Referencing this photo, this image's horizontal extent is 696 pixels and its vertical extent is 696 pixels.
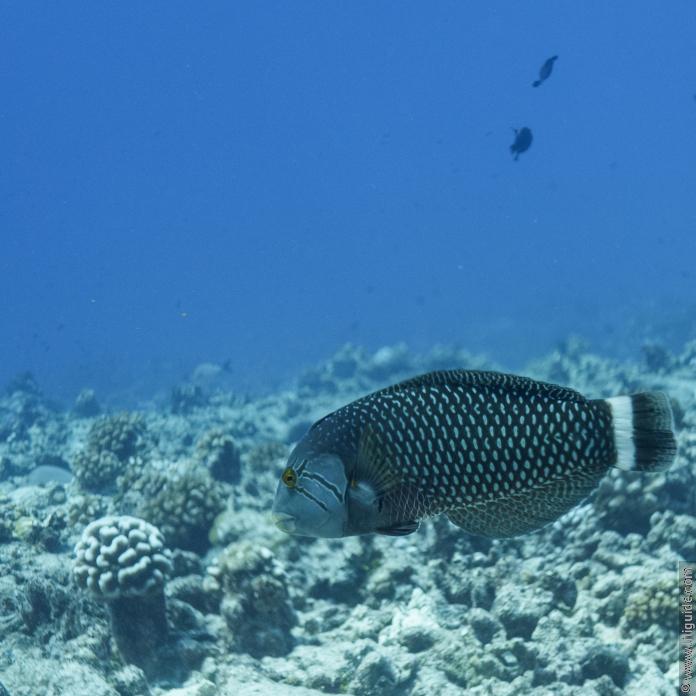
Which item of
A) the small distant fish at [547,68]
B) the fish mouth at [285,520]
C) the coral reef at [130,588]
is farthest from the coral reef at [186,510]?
the small distant fish at [547,68]

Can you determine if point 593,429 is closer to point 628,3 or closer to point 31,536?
point 31,536

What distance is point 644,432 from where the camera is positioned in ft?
7.57

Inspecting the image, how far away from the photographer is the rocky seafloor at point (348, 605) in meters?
5.53

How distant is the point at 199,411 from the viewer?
23531 millimetres

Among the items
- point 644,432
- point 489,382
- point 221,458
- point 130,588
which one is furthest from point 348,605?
point 644,432

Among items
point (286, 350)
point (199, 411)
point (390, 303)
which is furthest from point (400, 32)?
point (199, 411)

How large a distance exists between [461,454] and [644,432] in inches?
28.1

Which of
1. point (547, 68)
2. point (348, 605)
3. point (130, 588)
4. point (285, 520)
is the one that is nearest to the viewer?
point (285, 520)

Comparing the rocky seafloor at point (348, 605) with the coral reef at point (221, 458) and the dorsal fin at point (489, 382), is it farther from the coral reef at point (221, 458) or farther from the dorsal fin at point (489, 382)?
the dorsal fin at point (489, 382)

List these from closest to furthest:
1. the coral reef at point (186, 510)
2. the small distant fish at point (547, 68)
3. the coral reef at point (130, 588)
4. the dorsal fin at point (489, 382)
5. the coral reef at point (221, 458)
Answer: the dorsal fin at point (489, 382) < the coral reef at point (130, 588) < the coral reef at point (186, 510) < the coral reef at point (221, 458) < the small distant fish at point (547, 68)

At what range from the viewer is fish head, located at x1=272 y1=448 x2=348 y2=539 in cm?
237

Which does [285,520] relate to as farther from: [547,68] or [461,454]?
[547,68]

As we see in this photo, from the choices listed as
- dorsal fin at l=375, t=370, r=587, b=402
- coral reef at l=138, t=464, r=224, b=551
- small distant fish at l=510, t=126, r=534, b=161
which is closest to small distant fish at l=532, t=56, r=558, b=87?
small distant fish at l=510, t=126, r=534, b=161

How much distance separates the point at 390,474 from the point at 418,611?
481 centimetres
